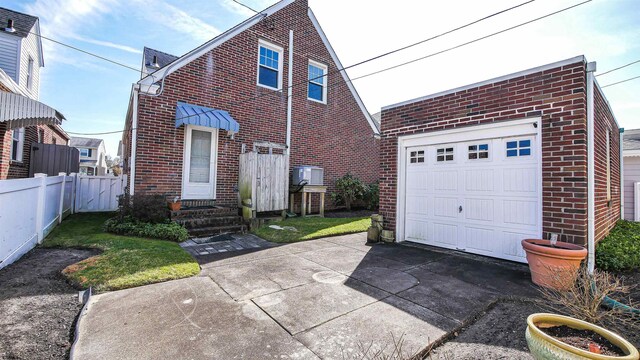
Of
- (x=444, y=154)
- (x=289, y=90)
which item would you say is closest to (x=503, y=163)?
(x=444, y=154)

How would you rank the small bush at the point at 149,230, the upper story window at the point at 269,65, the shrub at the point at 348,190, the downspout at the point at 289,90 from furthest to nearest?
the shrub at the point at 348,190, the downspout at the point at 289,90, the upper story window at the point at 269,65, the small bush at the point at 149,230

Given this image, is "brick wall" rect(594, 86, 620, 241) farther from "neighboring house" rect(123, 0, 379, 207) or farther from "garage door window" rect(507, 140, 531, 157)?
"neighboring house" rect(123, 0, 379, 207)

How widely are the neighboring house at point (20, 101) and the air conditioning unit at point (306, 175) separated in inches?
264

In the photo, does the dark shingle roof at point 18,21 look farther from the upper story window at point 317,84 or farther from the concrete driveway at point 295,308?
the concrete driveway at point 295,308

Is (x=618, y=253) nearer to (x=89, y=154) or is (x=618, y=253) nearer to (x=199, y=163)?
(x=199, y=163)

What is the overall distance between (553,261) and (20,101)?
10664mm

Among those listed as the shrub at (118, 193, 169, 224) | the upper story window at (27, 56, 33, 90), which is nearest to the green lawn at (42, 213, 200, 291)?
the shrub at (118, 193, 169, 224)

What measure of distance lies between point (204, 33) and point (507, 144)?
9154mm

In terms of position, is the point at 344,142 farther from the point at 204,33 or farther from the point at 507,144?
the point at 507,144

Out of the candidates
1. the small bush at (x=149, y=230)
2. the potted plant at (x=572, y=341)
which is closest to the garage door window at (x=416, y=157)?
the potted plant at (x=572, y=341)

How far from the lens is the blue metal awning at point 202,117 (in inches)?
315

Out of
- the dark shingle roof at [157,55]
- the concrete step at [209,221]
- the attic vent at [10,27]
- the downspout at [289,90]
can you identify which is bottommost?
the concrete step at [209,221]

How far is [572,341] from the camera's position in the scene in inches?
78.1

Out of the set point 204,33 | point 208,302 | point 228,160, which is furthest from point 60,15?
point 208,302
